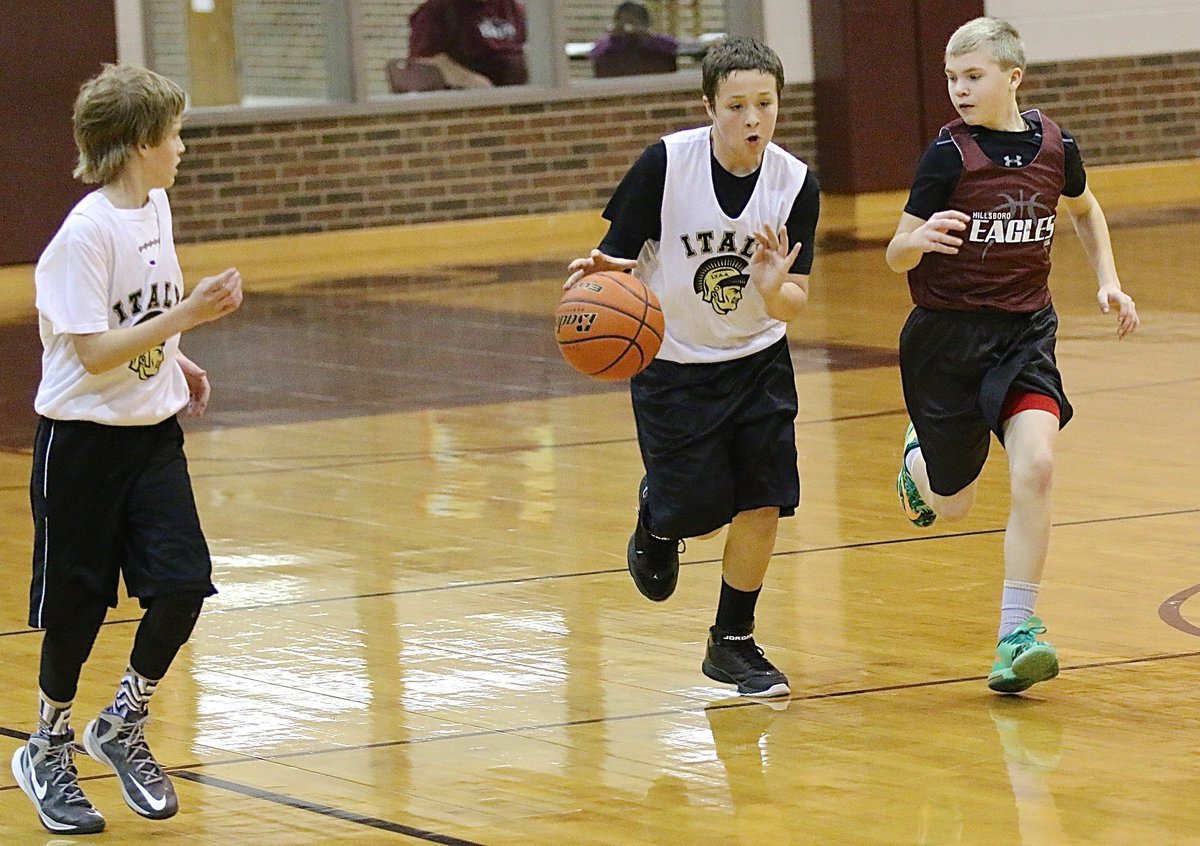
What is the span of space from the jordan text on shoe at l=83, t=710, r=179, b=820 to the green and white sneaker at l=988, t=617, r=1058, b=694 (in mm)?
1729

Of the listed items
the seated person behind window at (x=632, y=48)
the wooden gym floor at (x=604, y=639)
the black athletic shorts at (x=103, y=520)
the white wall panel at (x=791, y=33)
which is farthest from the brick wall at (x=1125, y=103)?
the black athletic shorts at (x=103, y=520)

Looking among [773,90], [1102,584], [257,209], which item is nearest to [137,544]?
[773,90]

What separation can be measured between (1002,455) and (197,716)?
360 cm

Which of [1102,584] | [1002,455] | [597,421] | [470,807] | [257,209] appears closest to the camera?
[470,807]

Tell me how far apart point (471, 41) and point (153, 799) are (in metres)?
12.5

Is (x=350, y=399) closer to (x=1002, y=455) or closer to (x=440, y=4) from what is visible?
(x=1002, y=455)

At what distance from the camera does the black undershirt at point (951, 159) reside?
4.67 meters

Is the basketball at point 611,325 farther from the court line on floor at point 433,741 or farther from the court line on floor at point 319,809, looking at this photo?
the court line on floor at point 319,809

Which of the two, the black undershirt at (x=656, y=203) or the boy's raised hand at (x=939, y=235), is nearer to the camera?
the boy's raised hand at (x=939, y=235)

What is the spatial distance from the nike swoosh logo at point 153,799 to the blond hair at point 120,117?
1128 mm

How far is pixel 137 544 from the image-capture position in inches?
153

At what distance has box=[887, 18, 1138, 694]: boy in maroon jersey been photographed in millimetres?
4555

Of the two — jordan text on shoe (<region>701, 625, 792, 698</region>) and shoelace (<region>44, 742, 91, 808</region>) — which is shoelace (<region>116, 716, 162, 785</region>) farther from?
jordan text on shoe (<region>701, 625, 792, 698</region>)

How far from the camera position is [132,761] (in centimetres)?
392
